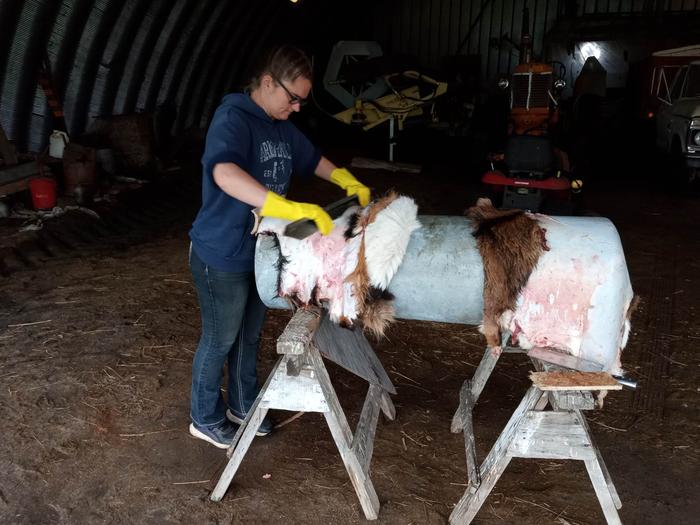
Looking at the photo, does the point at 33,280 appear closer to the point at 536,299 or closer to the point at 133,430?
the point at 133,430

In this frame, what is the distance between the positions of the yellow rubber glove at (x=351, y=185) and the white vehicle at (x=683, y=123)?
24.9ft

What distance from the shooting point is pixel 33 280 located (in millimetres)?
5379

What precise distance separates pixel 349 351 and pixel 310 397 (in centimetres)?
51

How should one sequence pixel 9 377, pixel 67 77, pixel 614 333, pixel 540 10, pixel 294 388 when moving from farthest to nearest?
pixel 540 10 < pixel 67 77 < pixel 9 377 < pixel 294 388 < pixel 614 333

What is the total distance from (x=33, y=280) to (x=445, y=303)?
172 inches

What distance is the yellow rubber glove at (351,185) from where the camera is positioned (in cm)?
295

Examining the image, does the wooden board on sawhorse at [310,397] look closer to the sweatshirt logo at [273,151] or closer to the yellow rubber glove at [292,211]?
the yellow rubber glove at [292,211]

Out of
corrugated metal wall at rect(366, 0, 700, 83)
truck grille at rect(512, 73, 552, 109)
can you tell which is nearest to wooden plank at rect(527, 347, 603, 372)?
truck grille at rect(512, 73, 552, 109)

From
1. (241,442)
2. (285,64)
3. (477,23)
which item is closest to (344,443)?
(241,442)

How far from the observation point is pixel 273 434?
327 cm

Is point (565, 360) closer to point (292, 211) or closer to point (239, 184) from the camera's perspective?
point (292, 211)

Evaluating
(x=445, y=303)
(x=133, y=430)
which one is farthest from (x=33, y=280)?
(x=445, y=303)

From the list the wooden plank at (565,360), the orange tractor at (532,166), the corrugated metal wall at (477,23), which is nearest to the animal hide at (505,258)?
the wooden plank at (565,360)

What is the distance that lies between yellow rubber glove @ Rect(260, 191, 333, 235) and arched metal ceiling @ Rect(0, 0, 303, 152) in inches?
212
